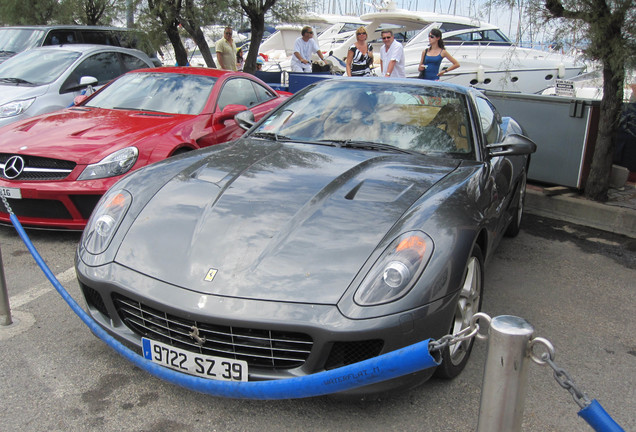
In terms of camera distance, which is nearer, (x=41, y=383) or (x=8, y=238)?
(x=41, y=383)

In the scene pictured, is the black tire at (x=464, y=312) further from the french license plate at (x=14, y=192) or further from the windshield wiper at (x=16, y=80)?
the windshield wiper at (x=16, y=80)

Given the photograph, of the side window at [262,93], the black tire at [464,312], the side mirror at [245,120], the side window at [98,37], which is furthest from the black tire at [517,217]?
the side window at [98,37]

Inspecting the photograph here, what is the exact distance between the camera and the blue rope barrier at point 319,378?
1.78m

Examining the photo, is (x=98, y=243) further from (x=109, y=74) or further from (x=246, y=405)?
(x=109, y=74)

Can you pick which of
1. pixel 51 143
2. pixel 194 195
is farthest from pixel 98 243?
pixel 51 143

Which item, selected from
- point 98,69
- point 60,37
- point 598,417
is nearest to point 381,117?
point 598,417

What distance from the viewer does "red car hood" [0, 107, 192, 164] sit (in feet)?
15.6

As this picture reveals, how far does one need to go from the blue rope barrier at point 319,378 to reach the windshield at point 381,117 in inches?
79.0

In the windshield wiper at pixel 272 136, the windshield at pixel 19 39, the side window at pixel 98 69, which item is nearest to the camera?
the windshield wiper at pixel 272 136

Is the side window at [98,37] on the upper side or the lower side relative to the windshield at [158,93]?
upper

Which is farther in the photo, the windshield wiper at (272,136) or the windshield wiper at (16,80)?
the windshield wiper at (16,80)

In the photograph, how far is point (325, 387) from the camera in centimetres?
194

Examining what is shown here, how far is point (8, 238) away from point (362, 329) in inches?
150

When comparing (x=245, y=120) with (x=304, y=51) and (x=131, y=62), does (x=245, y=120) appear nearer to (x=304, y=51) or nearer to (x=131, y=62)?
(x=131, y=62)
